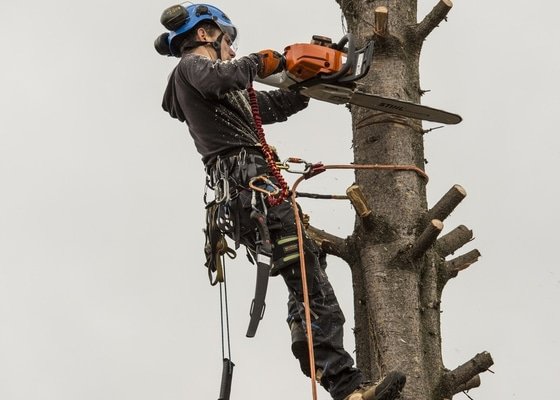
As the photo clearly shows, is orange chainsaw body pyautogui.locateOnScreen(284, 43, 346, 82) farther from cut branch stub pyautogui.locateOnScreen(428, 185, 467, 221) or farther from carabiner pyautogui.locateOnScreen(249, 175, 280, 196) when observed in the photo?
cut branch stub pyautogui.locateOnScreen(428, 185, 467, 221)

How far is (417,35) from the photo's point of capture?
7.19m

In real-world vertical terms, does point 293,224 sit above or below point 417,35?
below

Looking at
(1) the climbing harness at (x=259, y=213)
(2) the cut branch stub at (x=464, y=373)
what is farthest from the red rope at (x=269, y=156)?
(2) the cut branch stub at (x=464, y=373)

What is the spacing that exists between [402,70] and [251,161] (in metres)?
0.98

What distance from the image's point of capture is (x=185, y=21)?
22.4ft

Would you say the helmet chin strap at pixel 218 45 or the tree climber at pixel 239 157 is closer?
the tree climber at pixel 239 157

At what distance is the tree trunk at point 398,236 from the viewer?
21.3ft

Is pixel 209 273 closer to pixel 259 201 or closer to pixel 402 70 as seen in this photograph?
pixel 259 201

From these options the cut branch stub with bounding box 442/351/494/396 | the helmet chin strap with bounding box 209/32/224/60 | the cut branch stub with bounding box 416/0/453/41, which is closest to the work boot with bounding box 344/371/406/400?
the cut branch stub with bounding box 442/351/494/396

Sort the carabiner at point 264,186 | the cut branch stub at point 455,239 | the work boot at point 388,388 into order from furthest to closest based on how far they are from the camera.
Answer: the cut branch stub at point 455,239 < the carabiner at point 264,186 < the work boot at point 388,388

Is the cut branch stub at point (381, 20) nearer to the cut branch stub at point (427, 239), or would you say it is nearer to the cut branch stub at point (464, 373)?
the cut branch stub at point (427, 239)

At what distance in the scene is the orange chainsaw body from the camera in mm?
6664

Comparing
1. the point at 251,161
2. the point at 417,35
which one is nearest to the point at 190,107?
the point at 251,161

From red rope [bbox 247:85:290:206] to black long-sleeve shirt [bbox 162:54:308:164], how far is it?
0.05 meters
